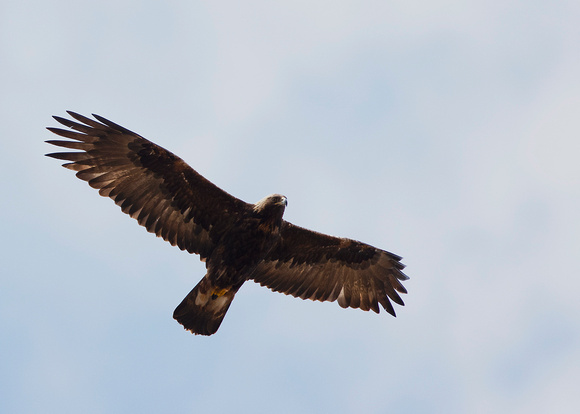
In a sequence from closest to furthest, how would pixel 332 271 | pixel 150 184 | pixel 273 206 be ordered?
pixel 273 206, pixel 150 184, pixel 332 271

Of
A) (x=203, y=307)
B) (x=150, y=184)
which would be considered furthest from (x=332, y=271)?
(x=150, y=184)

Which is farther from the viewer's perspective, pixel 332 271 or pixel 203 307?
pixel 332 271

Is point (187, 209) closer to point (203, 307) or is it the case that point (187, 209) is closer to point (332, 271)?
point (203, 307)

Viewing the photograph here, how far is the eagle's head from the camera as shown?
14039mm

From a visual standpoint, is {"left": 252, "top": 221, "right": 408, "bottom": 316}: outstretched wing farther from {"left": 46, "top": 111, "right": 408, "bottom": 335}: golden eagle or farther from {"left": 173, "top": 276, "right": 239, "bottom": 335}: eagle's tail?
{"left": 173, "top": 276, "right": 239, "bottom": 335}: eagle's tail

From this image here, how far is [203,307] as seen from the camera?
14492 mm

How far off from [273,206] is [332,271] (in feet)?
7.49

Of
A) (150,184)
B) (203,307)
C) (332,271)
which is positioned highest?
(332,271)

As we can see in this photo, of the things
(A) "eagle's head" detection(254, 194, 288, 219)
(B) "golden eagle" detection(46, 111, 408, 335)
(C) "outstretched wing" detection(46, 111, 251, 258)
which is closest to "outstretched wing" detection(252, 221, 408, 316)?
(B) "golden eagle" detection(46, 111, 408, 335)

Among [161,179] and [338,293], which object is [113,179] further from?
[338,293]

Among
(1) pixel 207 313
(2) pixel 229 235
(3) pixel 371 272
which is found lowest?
(1) pixel 207 313

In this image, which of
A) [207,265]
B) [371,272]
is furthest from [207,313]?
[371,272]

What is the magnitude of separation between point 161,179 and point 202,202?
748 millimetres

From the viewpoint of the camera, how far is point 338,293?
52.2ft
